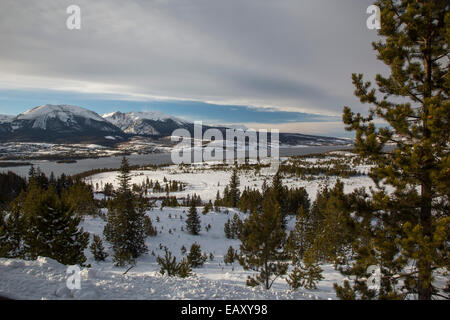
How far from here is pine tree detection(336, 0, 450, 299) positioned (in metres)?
5.02

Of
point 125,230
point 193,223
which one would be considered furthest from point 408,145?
point 193,223

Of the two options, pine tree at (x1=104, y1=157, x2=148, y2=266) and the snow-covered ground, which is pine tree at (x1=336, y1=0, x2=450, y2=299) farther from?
pine tree at (x1=104, y1=157, x2=148, y2=266)

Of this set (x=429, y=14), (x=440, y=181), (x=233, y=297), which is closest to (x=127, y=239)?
(x=233, y=297)

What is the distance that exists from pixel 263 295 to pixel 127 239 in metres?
16.4

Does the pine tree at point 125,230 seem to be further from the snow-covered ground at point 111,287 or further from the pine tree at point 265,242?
the pine tree at point 265,242

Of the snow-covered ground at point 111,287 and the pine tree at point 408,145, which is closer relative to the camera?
the pine tree at point 408,145

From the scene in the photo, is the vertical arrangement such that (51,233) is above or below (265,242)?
below

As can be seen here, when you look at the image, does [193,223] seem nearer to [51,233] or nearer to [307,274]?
[51,233]

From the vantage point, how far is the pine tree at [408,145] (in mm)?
5023

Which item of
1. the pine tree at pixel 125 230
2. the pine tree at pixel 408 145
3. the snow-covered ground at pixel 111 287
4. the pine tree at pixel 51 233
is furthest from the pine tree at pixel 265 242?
the pine tree at pixel 125 230

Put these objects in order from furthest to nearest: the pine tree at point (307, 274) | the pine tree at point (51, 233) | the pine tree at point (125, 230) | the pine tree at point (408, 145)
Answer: the pine tree at point (125, 230) → the pine tree at point (51, 233) → the pine tree at point (307, 274) → the pine tree at point (408, 145)

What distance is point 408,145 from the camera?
5629 mm

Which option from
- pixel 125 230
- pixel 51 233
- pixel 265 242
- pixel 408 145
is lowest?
pixel 125 230
